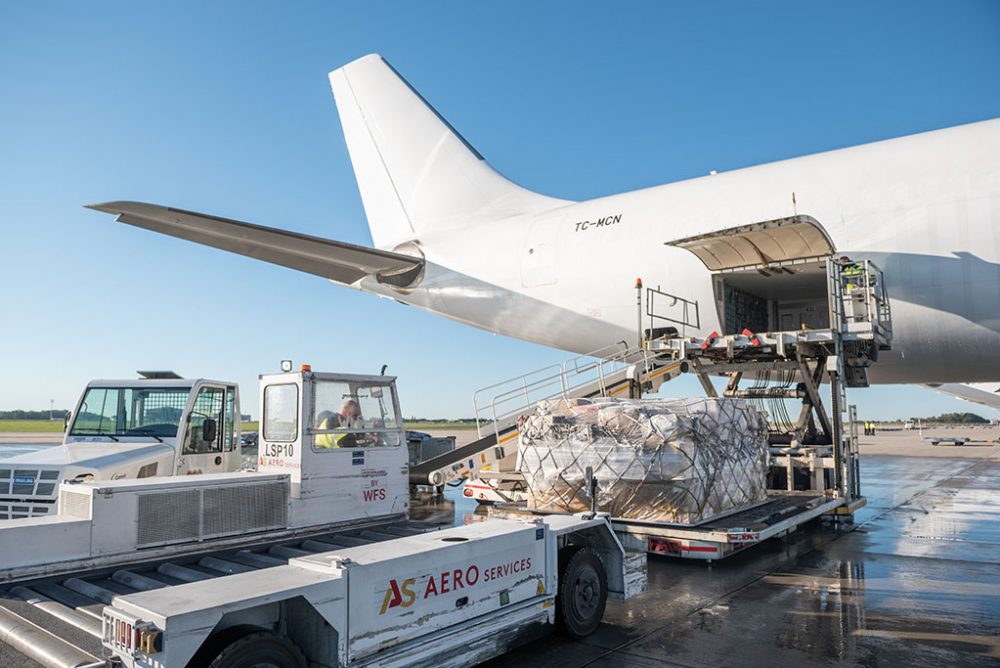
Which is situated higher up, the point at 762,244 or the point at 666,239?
the point at 666,239

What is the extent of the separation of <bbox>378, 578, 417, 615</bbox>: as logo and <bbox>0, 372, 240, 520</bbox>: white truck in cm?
546

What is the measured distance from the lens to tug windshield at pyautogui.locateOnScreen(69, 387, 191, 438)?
9836mm

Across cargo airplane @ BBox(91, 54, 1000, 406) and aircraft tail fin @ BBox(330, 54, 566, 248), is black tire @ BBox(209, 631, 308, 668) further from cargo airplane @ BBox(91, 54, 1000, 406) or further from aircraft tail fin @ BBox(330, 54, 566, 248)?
aircraft tail fin @ BBox(330, 54, 566, 248)

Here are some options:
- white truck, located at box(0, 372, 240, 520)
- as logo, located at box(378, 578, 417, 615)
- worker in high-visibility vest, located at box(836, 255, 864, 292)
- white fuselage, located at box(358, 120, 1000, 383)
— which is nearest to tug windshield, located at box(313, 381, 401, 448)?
as logo, located at box(378, 578, 417, 615)

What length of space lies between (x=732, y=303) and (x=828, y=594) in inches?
346

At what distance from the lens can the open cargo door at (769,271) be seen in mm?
13016

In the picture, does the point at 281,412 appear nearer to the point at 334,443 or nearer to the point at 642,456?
the point at 334,443

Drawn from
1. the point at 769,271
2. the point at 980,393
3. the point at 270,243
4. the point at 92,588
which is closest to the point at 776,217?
the point at 769,271

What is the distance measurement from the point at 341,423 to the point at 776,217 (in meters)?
10.5

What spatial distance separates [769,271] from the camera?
1498 centimetres

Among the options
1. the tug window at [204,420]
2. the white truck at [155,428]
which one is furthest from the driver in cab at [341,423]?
the tug window at [204,420]

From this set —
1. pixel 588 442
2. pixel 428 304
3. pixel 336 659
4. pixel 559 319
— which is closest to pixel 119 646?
pixel 336 659

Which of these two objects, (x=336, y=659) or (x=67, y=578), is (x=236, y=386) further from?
(x=336, y=659)

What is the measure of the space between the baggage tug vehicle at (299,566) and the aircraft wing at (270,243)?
490 centimetres
